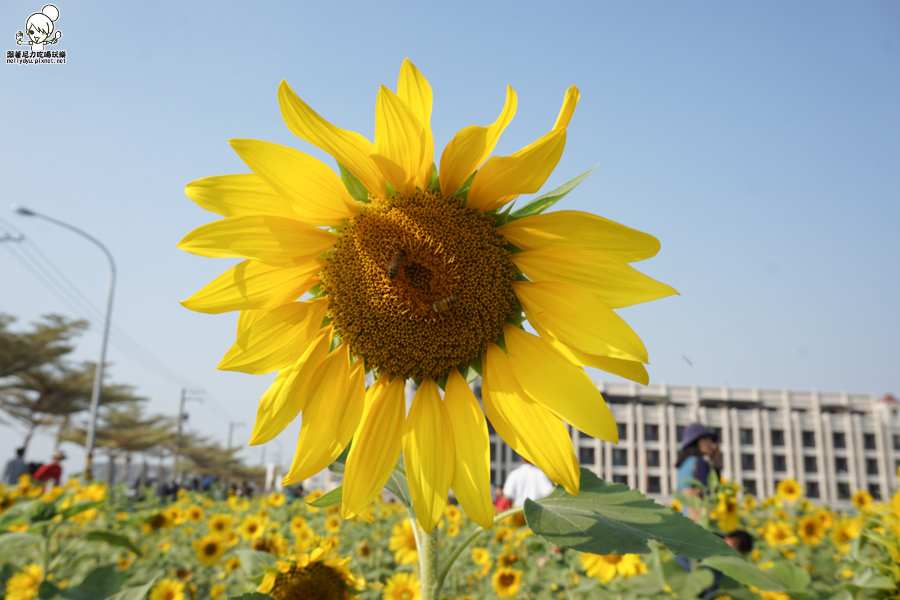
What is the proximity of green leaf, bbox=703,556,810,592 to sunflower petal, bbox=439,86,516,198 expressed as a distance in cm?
93

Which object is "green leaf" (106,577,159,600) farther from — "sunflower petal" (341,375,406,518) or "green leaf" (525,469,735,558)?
"green leaf" (525,469,735,558)

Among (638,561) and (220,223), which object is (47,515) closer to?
(220,223)

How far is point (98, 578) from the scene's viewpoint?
1799mm

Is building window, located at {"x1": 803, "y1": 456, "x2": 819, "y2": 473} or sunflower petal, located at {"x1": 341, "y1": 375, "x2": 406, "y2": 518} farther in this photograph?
building window, located at {"x1": 803, "y1": 456, "x2": 819, "y2": 473}

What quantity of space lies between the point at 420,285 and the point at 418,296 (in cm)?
2

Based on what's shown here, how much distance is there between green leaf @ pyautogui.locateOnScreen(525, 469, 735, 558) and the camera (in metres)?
0.88

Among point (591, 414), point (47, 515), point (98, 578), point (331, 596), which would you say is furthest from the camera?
point (47, 515)

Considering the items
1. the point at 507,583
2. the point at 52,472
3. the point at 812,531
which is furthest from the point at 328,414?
the point at 52,472

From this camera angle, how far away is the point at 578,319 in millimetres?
1021

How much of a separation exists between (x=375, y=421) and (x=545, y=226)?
45cm

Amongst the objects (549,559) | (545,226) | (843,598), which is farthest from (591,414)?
(549,559)

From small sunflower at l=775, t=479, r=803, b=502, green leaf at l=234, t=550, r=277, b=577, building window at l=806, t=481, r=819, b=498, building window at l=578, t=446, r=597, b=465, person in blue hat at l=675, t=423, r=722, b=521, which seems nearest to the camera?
green leaf at l=234, t=550, r=277, b=577

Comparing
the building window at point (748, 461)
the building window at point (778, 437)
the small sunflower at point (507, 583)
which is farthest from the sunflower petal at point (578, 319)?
the building window at point (778, 437)

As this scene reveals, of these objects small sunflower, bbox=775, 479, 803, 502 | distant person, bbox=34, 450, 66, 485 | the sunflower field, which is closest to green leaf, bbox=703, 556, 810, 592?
the sunflower field
